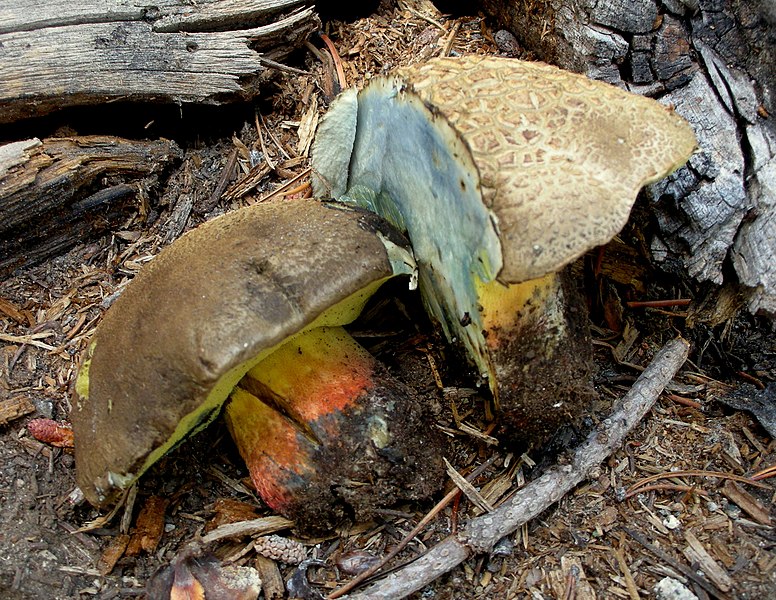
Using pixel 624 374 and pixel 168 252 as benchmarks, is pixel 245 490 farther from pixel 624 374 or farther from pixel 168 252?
pixel 624 374

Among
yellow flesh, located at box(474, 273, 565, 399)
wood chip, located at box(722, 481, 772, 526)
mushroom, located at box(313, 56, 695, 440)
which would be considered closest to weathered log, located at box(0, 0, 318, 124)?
mushroom, located at box(313, 56, 695, 440)

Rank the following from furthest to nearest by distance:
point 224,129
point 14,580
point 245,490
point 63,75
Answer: point 224,129 → point 63,75 → point 245,490 → point 14,580

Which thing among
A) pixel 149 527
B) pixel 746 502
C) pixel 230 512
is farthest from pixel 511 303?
pixel 149 527

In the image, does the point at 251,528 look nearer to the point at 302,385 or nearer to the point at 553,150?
the point at 302,385

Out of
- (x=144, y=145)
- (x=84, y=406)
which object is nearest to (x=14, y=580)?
(x=84, y=406)

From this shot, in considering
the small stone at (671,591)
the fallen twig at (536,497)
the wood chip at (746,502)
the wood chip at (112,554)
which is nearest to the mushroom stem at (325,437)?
the fallen twig at (536,497)

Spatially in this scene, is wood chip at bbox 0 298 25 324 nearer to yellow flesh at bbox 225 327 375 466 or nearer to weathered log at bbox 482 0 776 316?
yellow flesh at bbox 225 327 375 466

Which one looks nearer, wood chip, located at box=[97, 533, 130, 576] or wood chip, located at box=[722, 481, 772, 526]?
wood chip, located at box=[722, 481, 772, 526]
